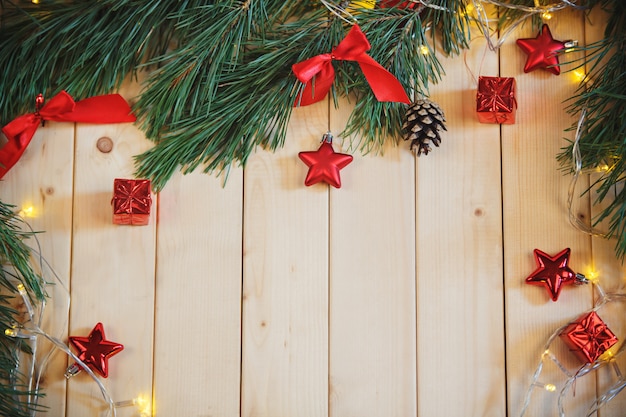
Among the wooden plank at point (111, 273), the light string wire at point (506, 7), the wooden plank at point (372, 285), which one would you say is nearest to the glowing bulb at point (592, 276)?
the wooden plank at point (372, 285)

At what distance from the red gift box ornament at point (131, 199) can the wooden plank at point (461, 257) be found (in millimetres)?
426

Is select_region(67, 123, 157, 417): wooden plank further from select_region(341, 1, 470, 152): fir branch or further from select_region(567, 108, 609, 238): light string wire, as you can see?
select_region(567, 108, 609, 238): light string wire

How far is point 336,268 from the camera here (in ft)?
3.39

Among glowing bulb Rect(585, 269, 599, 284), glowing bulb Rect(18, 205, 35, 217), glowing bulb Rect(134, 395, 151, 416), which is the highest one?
glowing bulb Rect(18, 205, 35, 217)

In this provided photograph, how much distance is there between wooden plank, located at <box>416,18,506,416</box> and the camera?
1014 mm

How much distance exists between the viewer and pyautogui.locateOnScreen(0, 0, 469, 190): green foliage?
1.01 m

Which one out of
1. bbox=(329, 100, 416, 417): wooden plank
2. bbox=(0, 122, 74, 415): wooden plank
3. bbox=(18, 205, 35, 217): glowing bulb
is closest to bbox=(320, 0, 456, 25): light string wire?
bbox=(329, 100, 416, 417): wooden plank

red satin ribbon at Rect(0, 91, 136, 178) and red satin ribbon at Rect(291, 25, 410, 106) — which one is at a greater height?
red satin ribbon at Rect(291, 25, 410, 106)

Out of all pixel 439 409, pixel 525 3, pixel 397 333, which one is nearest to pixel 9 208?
pixel 397 333

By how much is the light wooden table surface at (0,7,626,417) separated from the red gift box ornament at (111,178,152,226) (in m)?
0.04

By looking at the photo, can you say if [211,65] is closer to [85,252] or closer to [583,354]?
[85,252]

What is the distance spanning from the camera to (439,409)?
1.01 meters

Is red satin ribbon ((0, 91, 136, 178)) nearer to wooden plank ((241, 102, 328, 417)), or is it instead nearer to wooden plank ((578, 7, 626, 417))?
wooden plank ((241, 102, 328, 417))

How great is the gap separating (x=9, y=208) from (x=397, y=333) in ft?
2.13
